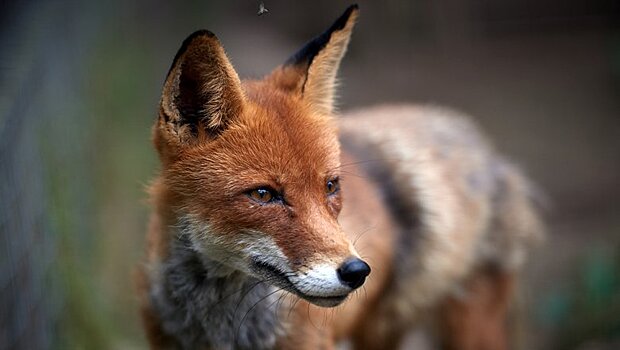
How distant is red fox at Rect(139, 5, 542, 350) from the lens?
3174 mm

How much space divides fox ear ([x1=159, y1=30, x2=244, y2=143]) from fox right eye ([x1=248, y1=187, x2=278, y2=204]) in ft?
1.21

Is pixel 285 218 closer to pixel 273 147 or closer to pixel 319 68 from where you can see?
pixel 273 147

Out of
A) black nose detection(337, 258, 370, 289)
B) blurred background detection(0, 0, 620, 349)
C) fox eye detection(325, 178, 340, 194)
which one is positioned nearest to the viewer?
black nose detection(337, 258, 370, 289)

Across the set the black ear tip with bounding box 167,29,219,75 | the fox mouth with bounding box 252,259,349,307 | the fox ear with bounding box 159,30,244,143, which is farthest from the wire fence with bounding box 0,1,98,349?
the black ear tip with bounding box 167,29,219,75

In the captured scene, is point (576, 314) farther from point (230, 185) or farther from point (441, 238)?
point (230, 185)

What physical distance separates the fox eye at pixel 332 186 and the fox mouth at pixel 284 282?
407mm

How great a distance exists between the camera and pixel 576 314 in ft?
24.4

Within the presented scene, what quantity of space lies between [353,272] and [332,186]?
55 cm

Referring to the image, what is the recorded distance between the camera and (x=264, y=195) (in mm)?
3221

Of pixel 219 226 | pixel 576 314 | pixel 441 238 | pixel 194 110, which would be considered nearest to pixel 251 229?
pixel 219 226

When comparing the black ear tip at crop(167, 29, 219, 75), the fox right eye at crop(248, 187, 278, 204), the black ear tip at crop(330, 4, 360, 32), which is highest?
the black ear tip at crop(330, 4, 360, 32)

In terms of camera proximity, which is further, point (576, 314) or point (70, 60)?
point (576, 314)

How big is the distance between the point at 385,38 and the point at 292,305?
26.2ft

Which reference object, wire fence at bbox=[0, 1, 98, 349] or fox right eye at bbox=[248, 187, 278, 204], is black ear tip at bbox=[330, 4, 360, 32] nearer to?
fox right eye at bbox=[248, 187, 278, 204]
